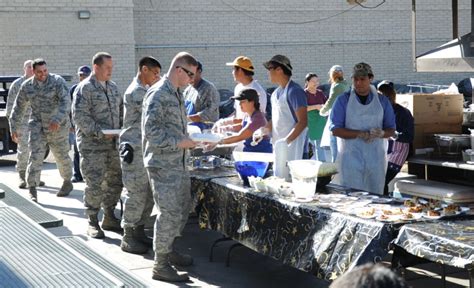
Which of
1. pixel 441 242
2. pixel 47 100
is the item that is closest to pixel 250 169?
pixel 441 242

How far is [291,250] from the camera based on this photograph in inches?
216

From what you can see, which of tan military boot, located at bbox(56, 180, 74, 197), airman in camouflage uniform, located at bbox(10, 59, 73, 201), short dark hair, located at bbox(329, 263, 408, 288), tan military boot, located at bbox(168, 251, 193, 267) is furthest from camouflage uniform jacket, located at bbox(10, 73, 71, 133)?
short dark hair, located at bbox(329, 263, 408, 288)

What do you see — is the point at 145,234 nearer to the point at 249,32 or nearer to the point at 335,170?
the point at 335,170

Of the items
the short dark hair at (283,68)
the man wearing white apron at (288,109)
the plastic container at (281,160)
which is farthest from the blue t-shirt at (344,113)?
the plastic container at (281,160)

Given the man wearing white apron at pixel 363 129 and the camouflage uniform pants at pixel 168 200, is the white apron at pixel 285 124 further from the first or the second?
the camouflage uniform pants at pixel 168 200

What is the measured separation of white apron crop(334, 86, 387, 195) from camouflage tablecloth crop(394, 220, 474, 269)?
210 cm

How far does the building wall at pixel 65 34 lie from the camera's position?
19.6 metres

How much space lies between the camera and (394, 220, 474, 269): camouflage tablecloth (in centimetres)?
411

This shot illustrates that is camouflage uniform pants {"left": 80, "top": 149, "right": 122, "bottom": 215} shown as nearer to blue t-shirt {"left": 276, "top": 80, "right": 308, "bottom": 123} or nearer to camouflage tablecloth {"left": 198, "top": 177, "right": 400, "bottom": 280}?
camouflage tablecloth {"left": 198, "top": 177, "right": 400, "bottom": 280}

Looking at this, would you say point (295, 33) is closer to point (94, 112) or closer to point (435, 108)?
point (435, 108)

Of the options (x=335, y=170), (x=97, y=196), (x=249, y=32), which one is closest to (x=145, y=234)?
(x=97, y=196)

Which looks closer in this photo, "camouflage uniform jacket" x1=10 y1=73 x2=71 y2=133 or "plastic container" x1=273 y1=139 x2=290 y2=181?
"plastic container" x1=273 y1=139 x2=290 y2=181

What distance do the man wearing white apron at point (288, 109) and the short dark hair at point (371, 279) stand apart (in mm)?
4956

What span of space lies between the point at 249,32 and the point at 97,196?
15850 millimetres
